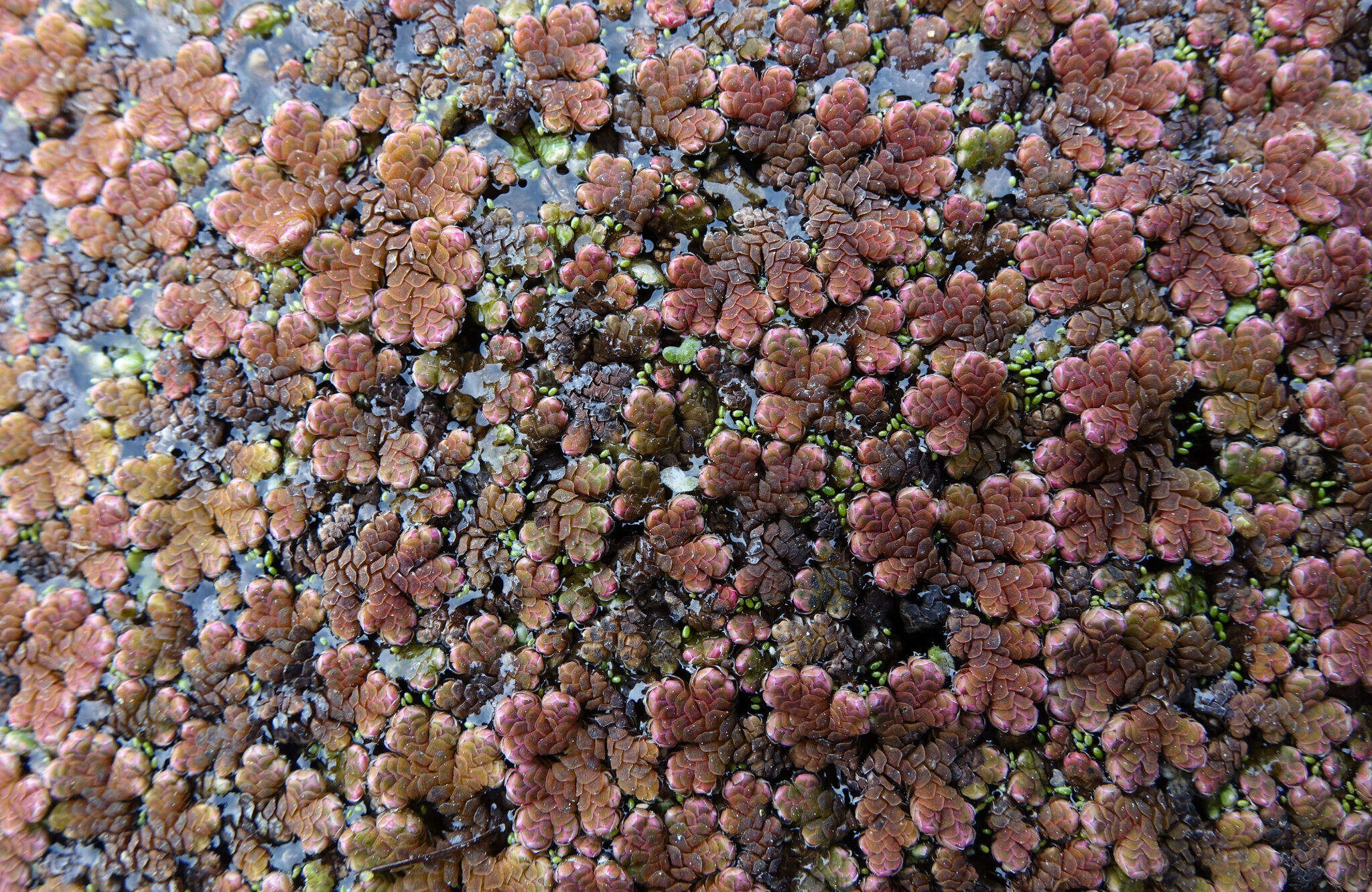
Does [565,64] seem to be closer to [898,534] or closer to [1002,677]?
[898,534]

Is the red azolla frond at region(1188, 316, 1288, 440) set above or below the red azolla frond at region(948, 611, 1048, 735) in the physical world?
above

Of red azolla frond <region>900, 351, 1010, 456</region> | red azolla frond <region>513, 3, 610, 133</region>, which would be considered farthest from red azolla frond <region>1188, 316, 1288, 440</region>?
red azolla frond <region>513, 3, 610, 133</region>

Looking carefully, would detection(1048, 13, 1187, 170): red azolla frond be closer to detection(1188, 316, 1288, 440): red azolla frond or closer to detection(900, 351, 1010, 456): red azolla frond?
detection(1188, 316, 1288, 440): red azolla frond

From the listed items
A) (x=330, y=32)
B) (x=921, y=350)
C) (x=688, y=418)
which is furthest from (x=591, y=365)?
(x=330, y=32)

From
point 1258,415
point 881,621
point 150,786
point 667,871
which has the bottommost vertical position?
point 667,871

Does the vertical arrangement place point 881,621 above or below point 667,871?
above

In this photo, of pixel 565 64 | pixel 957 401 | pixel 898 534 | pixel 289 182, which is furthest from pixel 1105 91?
pixel 289 182

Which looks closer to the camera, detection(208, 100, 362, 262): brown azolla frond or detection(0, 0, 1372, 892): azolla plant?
detection(0, 0, 1372, 892): azolla plant

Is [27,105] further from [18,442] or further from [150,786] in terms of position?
[150,786]
